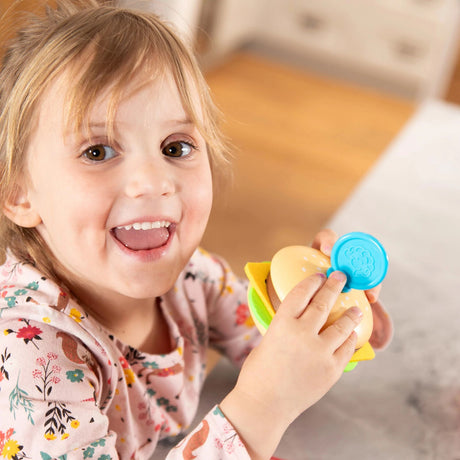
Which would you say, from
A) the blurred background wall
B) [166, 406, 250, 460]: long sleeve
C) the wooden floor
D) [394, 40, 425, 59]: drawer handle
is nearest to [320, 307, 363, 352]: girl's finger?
[166, 406, 250, 460]: long sleeve

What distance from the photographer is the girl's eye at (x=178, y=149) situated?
62cm

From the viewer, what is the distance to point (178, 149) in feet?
2.05

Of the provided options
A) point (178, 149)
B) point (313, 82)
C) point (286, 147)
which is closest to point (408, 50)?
point (313, 82)

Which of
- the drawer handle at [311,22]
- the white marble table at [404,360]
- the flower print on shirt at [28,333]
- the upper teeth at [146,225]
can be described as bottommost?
the drawer handle at [311,22]

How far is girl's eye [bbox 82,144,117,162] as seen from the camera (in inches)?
22.6

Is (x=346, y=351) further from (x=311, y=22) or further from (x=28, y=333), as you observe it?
(x=311, y=22)

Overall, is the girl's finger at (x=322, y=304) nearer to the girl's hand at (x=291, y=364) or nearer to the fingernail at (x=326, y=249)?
the girl's hand at (x=291, y=364)

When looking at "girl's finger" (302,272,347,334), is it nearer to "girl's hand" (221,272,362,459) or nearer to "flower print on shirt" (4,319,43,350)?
"girl's hand" (221,272,362,459)

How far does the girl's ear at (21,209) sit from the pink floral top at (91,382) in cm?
4

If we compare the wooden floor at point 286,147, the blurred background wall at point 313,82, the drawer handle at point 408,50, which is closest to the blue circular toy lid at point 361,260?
the wooden floor at point 286,147

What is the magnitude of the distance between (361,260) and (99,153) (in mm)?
245

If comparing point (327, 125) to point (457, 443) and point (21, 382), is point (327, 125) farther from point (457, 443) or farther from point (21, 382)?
point (21, 382)

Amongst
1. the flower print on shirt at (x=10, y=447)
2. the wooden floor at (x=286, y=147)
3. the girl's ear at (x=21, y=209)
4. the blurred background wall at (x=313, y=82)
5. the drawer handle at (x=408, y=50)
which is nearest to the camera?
the flower print on shirt at (x=10, y=447)

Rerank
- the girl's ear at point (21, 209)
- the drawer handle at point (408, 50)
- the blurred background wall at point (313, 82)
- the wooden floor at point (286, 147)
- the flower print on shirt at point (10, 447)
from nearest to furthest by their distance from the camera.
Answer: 1. the flower print on shirt at point (10, 447)
2. the girl's ear at point (21, 209)
3. the wooden floor at point (286, 147)
4. the blurred background wall at point (313, 82)
5. the drawer handle at point (408, 50)
